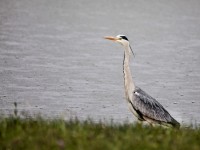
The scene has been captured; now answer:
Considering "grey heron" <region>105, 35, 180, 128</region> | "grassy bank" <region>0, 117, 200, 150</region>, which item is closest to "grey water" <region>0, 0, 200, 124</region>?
"grassy bank" <region>0, 117, 200, 150</region>

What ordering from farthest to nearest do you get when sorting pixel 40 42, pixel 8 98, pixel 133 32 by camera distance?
pixel 133 32, pixel 40 42, pixel 8 98

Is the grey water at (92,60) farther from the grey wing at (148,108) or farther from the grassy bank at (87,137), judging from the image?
the grey wing at (148,108)

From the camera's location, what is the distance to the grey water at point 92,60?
12.5 meters

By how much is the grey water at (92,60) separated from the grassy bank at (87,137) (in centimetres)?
85

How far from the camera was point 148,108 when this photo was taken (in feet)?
32.1

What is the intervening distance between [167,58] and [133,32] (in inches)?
164

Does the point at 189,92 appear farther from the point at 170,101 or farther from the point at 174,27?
the point at 174,27

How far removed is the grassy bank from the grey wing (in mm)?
2534

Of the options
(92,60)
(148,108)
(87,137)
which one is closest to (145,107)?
(148,108)

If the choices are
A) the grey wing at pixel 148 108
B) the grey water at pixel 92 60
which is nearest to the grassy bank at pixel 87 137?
the grey water at pixel 92 60

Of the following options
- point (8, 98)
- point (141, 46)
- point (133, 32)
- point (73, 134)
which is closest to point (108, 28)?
point (133, 32)

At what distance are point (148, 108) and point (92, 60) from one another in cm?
702

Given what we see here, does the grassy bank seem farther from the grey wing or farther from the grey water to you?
the grey wing

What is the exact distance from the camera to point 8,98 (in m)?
12.5
